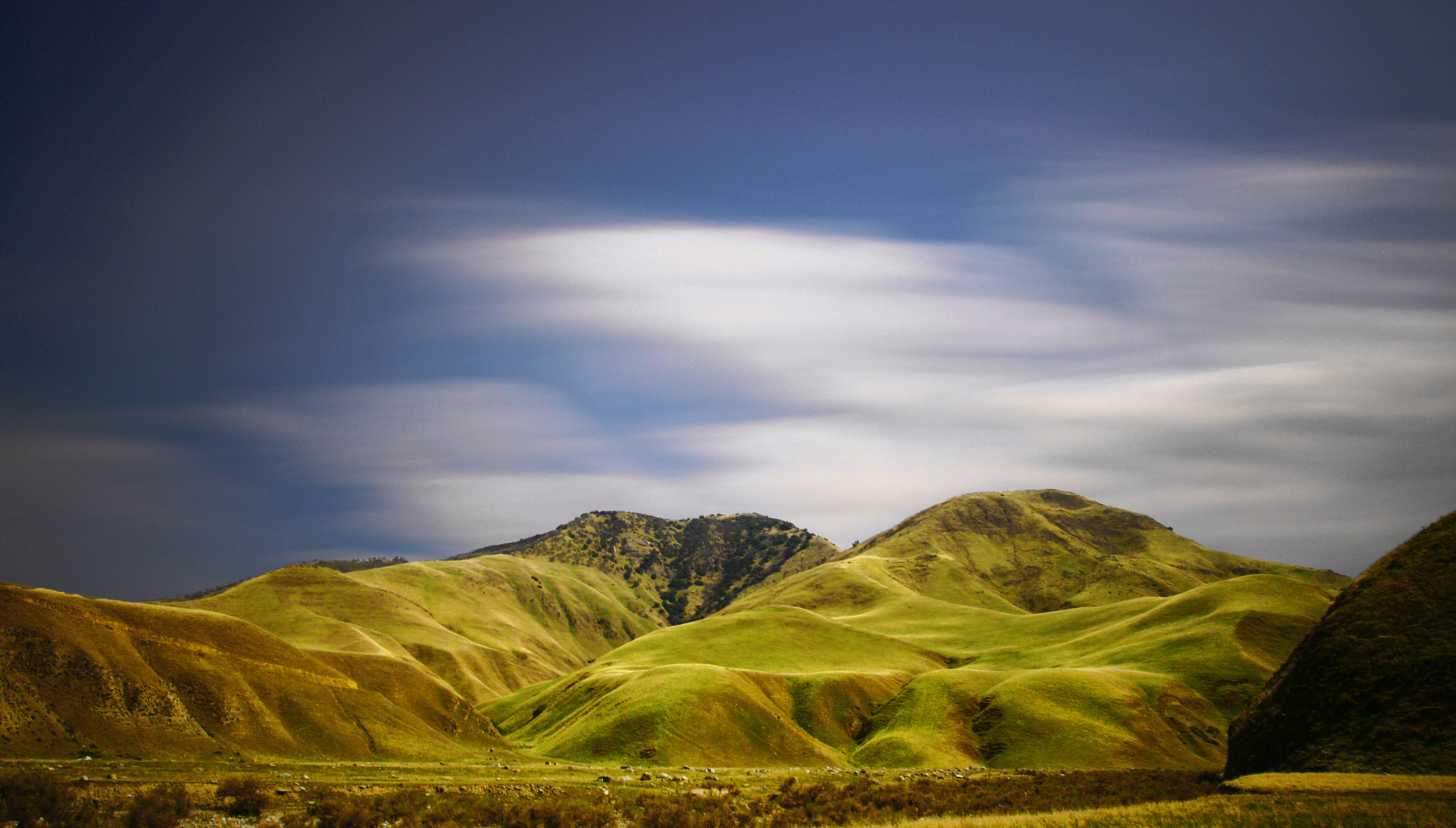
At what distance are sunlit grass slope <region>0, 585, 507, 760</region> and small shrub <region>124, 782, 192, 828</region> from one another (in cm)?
2903

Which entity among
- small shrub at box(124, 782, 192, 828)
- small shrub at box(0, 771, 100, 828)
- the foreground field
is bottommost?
the foreground field

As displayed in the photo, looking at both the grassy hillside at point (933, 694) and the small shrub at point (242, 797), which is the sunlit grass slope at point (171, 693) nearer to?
the grassy hillside at point (933, 694)

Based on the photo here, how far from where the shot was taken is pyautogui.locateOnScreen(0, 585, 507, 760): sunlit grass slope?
2143 inches

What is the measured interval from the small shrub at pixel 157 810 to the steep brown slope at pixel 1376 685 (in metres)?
54.0

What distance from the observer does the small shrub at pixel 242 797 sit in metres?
32.8

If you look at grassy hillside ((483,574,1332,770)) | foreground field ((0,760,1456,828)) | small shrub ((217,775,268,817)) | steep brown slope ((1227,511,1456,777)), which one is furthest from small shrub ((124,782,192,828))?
steep brown slope ((1227,511,1456,777))

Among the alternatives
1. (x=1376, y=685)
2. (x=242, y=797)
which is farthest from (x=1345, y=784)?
(x=242, y=797)

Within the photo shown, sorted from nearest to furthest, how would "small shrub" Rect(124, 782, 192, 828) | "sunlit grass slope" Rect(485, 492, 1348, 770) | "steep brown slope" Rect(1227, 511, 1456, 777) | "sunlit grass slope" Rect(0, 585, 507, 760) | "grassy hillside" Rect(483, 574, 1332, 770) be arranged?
"small shrub" Rect(124, 782, 192, 828) < "steep brown slope" Rect(1227, 511, 1456, 777) < "sunlit grass slope" Rect(0, 585, 507, 760) < "grassy hillside" Rect(483, 574, 1332, 770) < "sunlit grass slope" Rect(485, 492, 1348, 770)

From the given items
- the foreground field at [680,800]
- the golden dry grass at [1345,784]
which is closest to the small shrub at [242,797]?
the foreground field at [680,800]

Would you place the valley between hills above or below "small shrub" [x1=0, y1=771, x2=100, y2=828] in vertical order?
below

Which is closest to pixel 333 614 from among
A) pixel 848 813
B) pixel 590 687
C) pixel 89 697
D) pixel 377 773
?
pixel 590 687

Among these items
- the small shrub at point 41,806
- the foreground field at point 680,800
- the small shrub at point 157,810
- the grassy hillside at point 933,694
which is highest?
the small shrub at point 41,806

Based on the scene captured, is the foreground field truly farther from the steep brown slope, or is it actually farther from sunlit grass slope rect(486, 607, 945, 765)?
sunlit grass slope rect(486, 607, 945, 765)

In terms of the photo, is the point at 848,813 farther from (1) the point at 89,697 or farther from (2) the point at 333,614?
(2) the point at 333,614
